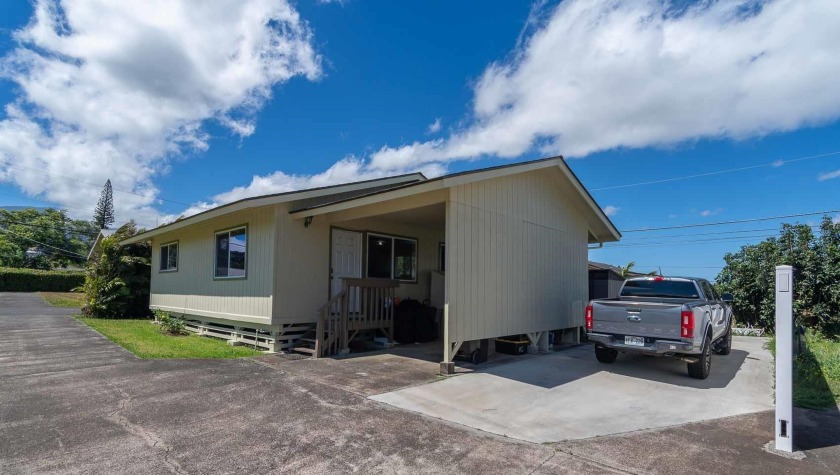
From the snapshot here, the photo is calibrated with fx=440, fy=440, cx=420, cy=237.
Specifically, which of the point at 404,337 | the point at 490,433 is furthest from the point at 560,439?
the point at 404,337

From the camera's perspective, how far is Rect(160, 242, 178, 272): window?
14009 mm

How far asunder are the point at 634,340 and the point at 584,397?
169 cm

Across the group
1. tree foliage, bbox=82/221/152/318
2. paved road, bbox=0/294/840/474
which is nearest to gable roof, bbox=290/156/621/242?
paved road, bbox=0/294/840/474

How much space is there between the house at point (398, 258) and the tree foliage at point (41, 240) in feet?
172

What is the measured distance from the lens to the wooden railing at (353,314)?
851 centimetres

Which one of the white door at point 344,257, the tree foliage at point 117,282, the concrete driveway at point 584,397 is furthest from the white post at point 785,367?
the tree foliage at point 117,282

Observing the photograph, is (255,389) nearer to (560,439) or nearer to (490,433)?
(490,433)

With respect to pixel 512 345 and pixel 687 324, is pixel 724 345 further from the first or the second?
pixel 512 345

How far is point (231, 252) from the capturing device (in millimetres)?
→ 10445

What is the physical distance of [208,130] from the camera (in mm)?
20984

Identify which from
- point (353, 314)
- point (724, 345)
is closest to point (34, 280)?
point (353, 314)

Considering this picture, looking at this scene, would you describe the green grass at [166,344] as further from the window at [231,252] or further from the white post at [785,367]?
the white post at [785,367]

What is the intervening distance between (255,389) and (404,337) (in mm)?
4616

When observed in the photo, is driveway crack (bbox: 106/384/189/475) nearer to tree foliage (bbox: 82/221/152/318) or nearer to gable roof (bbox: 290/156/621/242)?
gable roof (bbox: 290/156/621/242)
